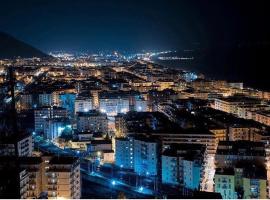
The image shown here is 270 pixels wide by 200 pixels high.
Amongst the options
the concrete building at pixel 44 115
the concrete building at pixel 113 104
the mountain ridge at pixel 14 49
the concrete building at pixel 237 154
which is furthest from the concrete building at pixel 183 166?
the mountain ridge at pixel 14 49

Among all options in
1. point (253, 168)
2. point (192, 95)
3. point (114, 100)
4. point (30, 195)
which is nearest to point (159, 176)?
point (253, 168)

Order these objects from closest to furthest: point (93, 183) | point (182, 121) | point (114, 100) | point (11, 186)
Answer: point (11, 186) → point (93, 183) → point (182, 121) → point (114, 100)

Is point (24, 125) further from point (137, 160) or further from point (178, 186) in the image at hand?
point (178, 186)

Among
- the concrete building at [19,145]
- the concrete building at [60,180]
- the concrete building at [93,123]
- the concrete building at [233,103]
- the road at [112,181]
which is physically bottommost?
the road at [112,181]

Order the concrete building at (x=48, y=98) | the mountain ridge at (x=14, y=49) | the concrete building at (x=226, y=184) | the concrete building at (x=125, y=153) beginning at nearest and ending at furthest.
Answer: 1. the concrete building at (x=226, y=184)
2. the concrete building at (x=125, y=153)
3. the concrete building at (x=48, y=98)
4. the mountain ridge at (x=14, y=49)

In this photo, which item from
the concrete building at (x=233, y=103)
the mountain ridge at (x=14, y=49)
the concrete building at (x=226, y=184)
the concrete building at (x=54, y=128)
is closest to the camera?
the concrete building at (x=226, y=184)

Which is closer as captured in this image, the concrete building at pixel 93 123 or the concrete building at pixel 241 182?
the concrete building at pixel 241 182

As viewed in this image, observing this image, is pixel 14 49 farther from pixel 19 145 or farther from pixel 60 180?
pixel 60 180

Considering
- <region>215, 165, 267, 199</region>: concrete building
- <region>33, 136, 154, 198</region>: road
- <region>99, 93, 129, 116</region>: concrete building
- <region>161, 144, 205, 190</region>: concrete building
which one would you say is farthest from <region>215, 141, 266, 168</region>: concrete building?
<region>99, 93, 129, 116</region>: concrete building

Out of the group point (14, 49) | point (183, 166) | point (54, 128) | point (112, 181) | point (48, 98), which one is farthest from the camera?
point (14, 49)

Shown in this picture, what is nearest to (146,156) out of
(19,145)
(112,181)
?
(112,181)

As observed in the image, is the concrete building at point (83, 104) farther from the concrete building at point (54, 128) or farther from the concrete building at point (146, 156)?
the concrete building at point (146, 156)
